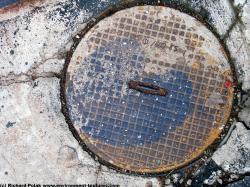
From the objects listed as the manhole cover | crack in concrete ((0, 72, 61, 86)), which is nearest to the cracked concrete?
crack in concrete ((0, 72, 61, 86))

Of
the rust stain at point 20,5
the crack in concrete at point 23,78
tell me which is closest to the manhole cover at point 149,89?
the crack in concrete at point 23,78

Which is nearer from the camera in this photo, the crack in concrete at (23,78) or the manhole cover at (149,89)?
the manhole cover at (149,89)

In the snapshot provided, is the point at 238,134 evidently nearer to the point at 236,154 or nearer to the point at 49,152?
the point at 236,154

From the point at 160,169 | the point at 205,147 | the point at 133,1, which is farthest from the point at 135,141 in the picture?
the point at 133,1

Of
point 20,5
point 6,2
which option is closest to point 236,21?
point 20,5

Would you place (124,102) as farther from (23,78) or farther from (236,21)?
(236,21)

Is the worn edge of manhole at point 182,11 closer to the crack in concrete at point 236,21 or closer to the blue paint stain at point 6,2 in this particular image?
the crack in concrete at point 236,21
